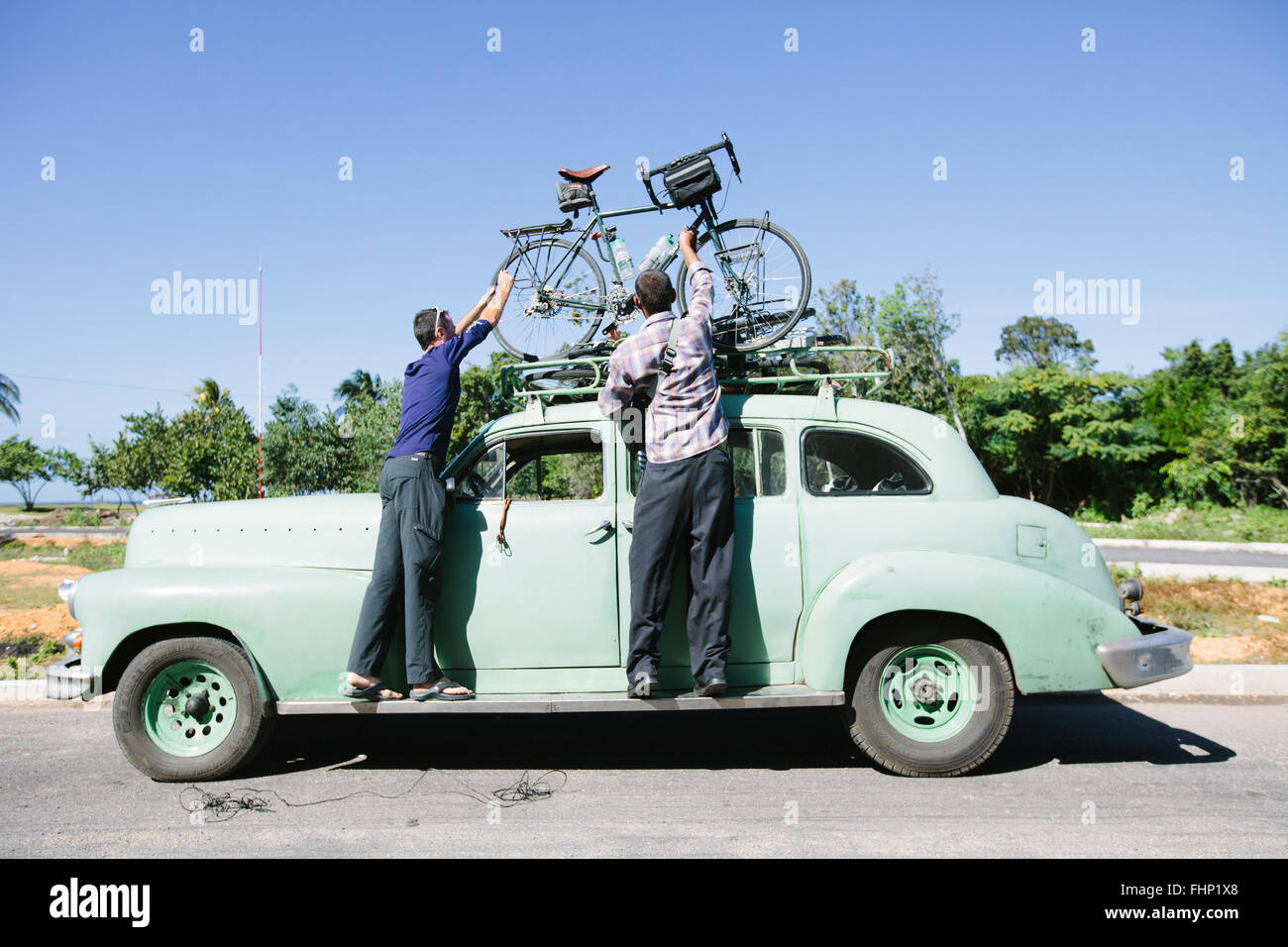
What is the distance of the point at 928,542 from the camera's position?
4.70 meters

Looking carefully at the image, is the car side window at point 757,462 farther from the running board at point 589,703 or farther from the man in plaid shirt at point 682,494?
the running board at point 589,703

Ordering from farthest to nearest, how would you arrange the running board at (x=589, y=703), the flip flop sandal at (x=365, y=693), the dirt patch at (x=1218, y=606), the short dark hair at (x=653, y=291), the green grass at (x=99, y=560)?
1. the green grass at (x=99, y=560)
2. the dirt patch at (x=1218, y=606)
3. the short dark hair at (x=653, y=291)
4. the flip flop sandal at (x=365, y=693)
5. the running board at (x=589, y=703)

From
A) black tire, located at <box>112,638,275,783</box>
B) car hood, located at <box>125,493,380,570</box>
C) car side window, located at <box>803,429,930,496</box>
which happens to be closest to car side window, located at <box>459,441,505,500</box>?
car hood, located at <box>125,493,380,570</box>

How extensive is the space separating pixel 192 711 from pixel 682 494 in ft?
9.50

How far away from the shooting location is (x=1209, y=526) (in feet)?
76.8

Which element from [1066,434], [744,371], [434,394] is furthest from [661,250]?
[1066,434]

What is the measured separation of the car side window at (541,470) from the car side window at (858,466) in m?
1.25

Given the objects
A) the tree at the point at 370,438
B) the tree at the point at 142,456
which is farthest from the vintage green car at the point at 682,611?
the tree at the point at 142,456

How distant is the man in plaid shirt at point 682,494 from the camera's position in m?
4.41

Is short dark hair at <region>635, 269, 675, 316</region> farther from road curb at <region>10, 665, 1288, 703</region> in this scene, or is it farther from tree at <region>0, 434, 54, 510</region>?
tree at <region>0, 434, 54, 510</region>

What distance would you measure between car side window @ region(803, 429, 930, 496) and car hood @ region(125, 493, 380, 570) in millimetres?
2550

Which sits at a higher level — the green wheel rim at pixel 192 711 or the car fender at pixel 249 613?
the car fender at pixel 249 613
